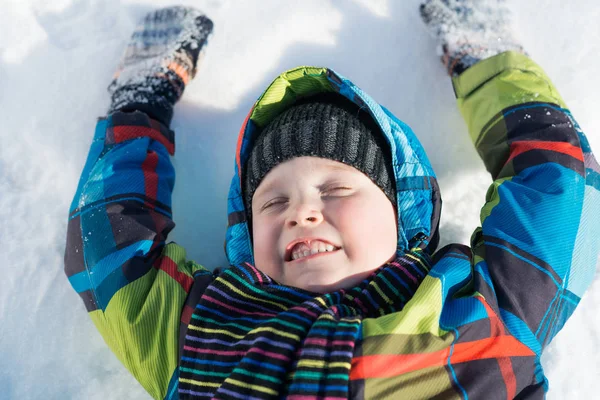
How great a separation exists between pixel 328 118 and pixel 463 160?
544 millimetres

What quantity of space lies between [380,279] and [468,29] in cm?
101

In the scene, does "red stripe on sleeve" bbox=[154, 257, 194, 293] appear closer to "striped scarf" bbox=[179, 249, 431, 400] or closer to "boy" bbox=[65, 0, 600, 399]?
"boy" bbox=[65, 0, 600, 399]

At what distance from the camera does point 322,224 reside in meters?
1.18

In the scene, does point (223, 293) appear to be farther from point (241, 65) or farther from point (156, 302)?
point (241, 65)

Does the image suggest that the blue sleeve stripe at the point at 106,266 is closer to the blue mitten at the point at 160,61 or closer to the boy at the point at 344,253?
the boy at the point at 344,253

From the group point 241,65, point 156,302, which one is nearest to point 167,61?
point 241,65

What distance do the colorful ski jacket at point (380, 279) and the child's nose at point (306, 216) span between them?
152 millimetres

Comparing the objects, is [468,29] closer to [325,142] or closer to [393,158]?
[393,158]

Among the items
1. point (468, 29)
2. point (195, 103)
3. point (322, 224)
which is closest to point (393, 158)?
point (322, 224)

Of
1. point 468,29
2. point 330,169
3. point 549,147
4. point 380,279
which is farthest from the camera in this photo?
point 468,29

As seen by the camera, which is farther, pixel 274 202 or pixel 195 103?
pixel 195 103

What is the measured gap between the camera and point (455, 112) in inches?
67.9

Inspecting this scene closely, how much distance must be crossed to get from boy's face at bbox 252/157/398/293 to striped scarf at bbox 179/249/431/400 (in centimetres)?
4

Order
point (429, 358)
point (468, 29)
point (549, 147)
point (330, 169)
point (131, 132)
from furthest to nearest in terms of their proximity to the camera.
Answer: point (468, 29) → point (131, 132) → point (549, 147) → point (330, 169) → point (429, 358)
